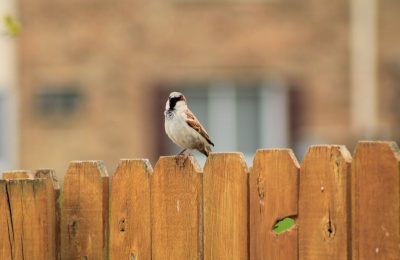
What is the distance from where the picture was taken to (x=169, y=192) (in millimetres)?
3254

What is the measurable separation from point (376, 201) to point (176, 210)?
0.88 meters

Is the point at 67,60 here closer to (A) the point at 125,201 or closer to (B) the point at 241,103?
(B) the point at 241,103

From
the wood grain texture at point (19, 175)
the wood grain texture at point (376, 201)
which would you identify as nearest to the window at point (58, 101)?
the wood grain texture at point (19, 175)

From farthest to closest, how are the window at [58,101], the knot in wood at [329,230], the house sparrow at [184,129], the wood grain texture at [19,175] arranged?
the window at [58,101]
the house sparrow at [184,129]
the wood grain texture at [19,175]
the knot in wood at [329,230]

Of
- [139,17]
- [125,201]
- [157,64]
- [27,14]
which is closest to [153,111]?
[157,64]

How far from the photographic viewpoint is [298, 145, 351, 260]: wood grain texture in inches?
116

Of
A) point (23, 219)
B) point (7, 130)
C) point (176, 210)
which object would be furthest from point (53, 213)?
point (7, 130)

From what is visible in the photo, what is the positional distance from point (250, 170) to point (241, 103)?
13.5 meters

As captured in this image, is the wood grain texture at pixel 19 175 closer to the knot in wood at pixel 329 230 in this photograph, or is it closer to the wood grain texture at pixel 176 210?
the wood grain texture at pixel 176 210

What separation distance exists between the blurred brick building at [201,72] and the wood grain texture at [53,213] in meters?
12.7

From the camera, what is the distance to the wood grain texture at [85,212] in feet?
10.9

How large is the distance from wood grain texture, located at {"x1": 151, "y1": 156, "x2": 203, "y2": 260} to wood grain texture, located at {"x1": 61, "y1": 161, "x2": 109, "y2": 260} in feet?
0.77

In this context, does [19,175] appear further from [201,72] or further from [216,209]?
[201,72]

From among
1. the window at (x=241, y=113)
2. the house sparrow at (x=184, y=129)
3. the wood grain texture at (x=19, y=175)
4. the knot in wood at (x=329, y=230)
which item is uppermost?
the window at (x=241, y=113)
